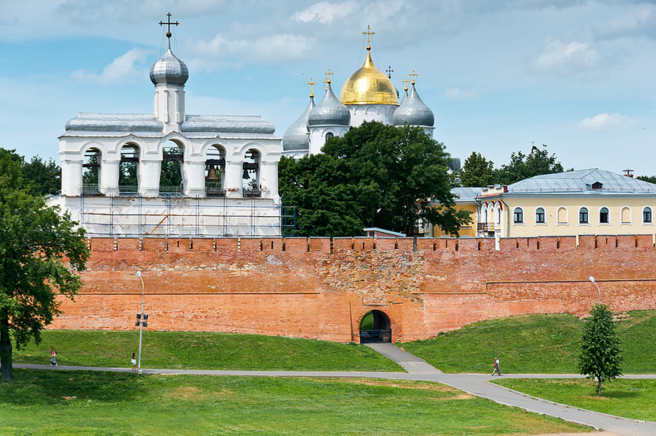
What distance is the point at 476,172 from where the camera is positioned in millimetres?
78125

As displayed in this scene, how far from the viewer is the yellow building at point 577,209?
5653 centimetres

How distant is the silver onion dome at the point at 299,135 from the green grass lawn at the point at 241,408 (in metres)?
43.2

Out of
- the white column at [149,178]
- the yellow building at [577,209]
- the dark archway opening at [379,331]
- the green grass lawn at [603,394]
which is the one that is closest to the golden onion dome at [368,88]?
the yellow building at [577,209]

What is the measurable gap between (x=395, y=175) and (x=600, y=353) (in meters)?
22.8

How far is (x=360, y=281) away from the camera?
139 ft

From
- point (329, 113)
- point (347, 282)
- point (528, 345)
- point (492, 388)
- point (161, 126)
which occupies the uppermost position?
point (329, 113)

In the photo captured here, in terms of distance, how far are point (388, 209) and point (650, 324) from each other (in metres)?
16.5

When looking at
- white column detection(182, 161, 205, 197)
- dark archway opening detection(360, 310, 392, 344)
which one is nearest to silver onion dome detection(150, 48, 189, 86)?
white column detection(182, 161, 205, 197)

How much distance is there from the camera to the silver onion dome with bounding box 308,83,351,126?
7050 centimetres

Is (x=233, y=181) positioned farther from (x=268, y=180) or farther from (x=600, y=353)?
(x=600, y=353)

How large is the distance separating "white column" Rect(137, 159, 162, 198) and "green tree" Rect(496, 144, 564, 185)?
38779 mm

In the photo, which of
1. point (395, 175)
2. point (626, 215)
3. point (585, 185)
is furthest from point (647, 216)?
point (395, 175)

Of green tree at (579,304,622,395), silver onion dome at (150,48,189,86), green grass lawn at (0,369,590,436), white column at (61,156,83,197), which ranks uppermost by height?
silver onion dome at (150,48,189,86)

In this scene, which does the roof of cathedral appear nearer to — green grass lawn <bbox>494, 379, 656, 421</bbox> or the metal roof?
the metal roof
